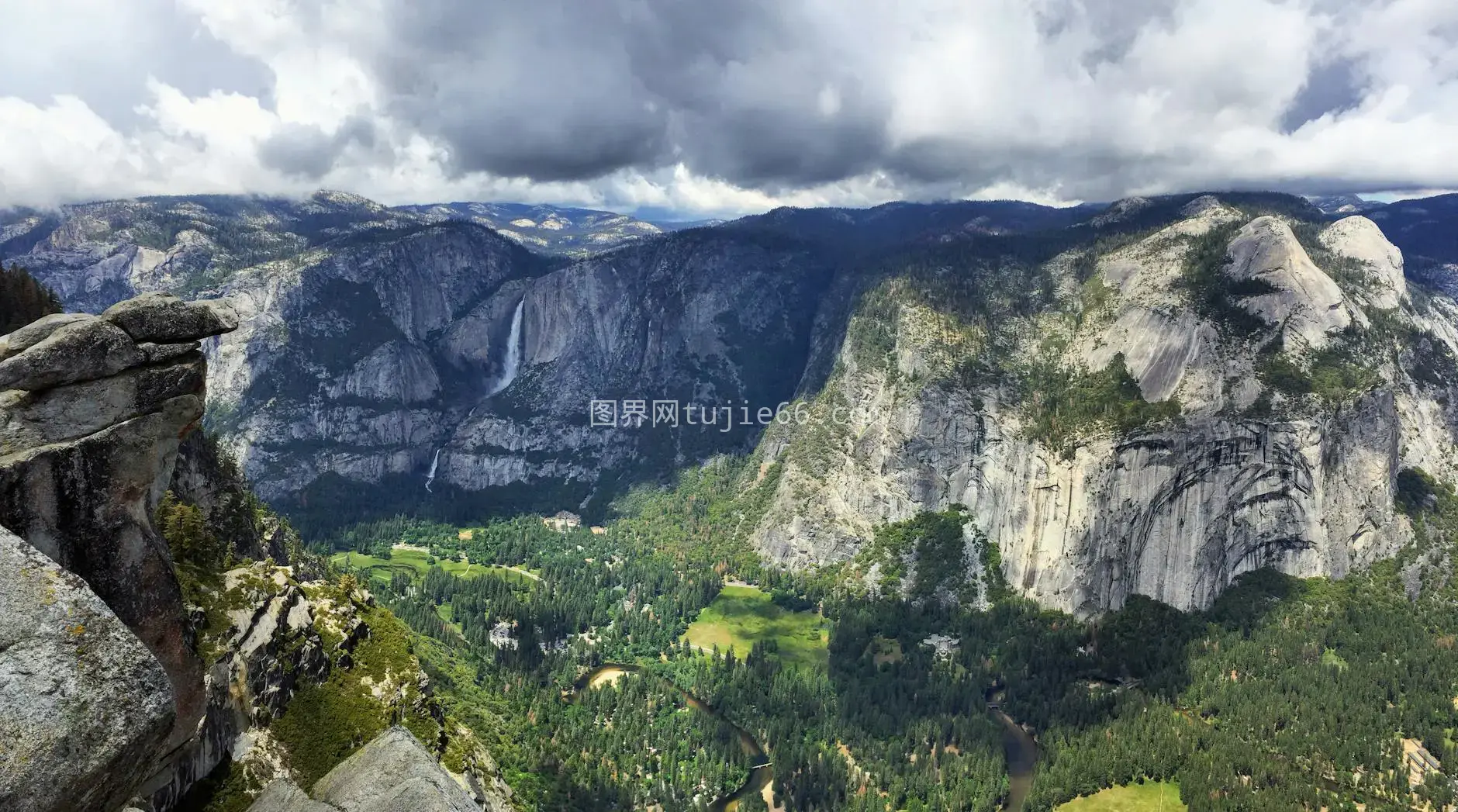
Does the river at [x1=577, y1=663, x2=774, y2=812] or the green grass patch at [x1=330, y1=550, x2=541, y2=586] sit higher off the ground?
the green grass patch at [x1=330, y1=550, x2=541, y2=586]

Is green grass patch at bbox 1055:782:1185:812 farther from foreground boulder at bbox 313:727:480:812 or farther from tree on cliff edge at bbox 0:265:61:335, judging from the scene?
tree on cliff edge at bbox 0:265:61:335

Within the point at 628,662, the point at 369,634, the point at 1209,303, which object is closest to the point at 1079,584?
the point at 1209,303

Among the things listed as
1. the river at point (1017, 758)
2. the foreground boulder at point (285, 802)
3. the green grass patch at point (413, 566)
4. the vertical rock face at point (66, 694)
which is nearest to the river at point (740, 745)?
the river at point (1017, 758)

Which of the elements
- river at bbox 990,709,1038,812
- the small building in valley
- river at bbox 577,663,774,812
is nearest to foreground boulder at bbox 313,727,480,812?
river at bbox 577,663,774,812

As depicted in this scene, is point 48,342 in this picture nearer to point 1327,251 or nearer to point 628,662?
point 628,662

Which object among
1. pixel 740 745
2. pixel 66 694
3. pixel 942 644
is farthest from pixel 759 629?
pixel 66 694

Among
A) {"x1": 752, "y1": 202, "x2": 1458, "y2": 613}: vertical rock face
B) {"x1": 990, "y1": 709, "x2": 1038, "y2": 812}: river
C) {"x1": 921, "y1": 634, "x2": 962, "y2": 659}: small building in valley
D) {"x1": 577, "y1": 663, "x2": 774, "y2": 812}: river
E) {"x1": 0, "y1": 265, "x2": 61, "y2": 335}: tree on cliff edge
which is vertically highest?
{"x1": 0, "y1": 265, "x2": 61, "y2": 335}: tree on cliff edge

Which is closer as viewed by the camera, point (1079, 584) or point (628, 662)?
point (628, 662)
